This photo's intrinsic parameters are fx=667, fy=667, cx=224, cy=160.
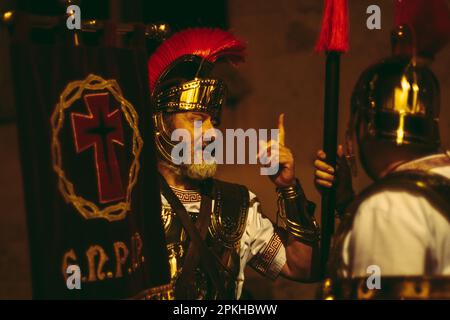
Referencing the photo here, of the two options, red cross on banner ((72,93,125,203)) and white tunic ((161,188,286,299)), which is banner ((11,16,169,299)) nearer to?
red cross on banner ((72,93,125,203))

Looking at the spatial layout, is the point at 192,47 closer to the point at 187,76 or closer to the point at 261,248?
the point at 187,76

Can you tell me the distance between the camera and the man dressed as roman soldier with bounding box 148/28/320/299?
3.39 m

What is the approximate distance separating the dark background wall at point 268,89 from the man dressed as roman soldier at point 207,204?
4.10ft

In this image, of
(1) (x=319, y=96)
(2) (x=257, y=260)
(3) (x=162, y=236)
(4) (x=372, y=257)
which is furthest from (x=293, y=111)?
(4) (x=372, y=257)

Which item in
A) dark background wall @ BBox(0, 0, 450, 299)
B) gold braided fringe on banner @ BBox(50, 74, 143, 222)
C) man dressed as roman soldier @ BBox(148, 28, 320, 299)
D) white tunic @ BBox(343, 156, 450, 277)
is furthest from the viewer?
dark background wall @ BBox(0, 0, 450, 299)

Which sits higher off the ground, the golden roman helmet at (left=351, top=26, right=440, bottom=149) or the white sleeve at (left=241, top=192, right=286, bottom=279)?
the golden roman helmet at (left=351, top=26, right=440, bottom=149)

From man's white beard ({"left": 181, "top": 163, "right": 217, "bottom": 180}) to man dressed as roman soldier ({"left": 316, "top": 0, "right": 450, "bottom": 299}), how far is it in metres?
0.83

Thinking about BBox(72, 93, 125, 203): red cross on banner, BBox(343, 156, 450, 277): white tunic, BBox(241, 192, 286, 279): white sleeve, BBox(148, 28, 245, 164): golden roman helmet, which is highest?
BBox(148, 28, 245, 164): golden roman helmet

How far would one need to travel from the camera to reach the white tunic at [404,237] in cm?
261

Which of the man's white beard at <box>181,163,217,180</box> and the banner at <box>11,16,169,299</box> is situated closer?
the banner at <box>11,16,169,299</box>

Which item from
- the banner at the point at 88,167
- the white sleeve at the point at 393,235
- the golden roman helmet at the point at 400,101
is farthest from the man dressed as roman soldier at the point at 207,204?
the white sleeve at the point at 393,235

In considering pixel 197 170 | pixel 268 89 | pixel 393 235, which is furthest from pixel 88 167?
pixel 268 89

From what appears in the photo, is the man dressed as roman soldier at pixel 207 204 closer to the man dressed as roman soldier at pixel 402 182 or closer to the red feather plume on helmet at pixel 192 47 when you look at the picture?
the red feather plume on helmet at pixel 192 47

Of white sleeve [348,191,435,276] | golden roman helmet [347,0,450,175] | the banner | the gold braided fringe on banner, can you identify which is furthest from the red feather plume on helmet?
white sleeve [348,191,435,276]
